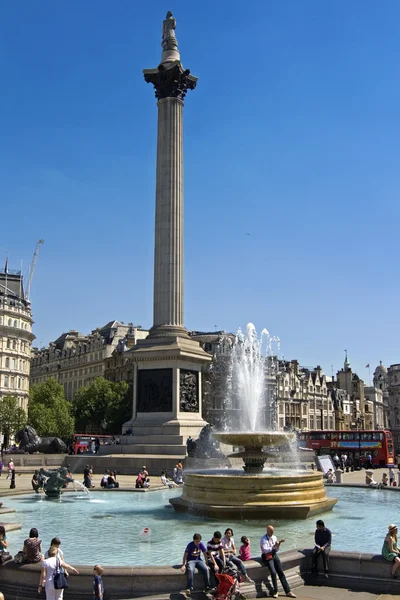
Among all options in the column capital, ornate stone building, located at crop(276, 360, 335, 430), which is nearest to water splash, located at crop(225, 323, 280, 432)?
ornate stone building, located at crop(276, 360, 335, 430)

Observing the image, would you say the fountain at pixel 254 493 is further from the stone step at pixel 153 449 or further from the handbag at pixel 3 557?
the stone step at pixel 153 449

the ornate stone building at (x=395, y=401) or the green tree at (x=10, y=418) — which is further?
the ornate stone building at (x=395, y=401)

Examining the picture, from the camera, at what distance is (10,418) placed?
7344cm

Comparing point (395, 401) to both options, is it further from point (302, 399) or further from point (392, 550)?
point (392, 550)

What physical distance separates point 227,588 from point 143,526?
316 inches

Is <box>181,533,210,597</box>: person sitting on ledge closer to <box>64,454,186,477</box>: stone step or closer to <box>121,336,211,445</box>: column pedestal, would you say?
<box>64,454,186,477</box>: stone step

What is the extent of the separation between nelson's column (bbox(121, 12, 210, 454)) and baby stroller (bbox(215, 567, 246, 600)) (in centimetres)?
2757

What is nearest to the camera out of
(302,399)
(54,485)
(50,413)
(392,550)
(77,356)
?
(392,550)

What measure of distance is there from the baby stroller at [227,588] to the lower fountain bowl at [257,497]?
24.0 ft

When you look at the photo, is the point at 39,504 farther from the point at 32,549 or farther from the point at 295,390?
the point at 295,390

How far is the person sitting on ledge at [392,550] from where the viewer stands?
1124 cm

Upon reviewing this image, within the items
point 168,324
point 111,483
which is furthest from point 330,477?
point 168,324

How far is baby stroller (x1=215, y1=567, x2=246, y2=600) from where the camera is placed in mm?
9891

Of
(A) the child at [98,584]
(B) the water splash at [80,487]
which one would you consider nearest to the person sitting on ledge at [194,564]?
(A) the child at [98,584]
